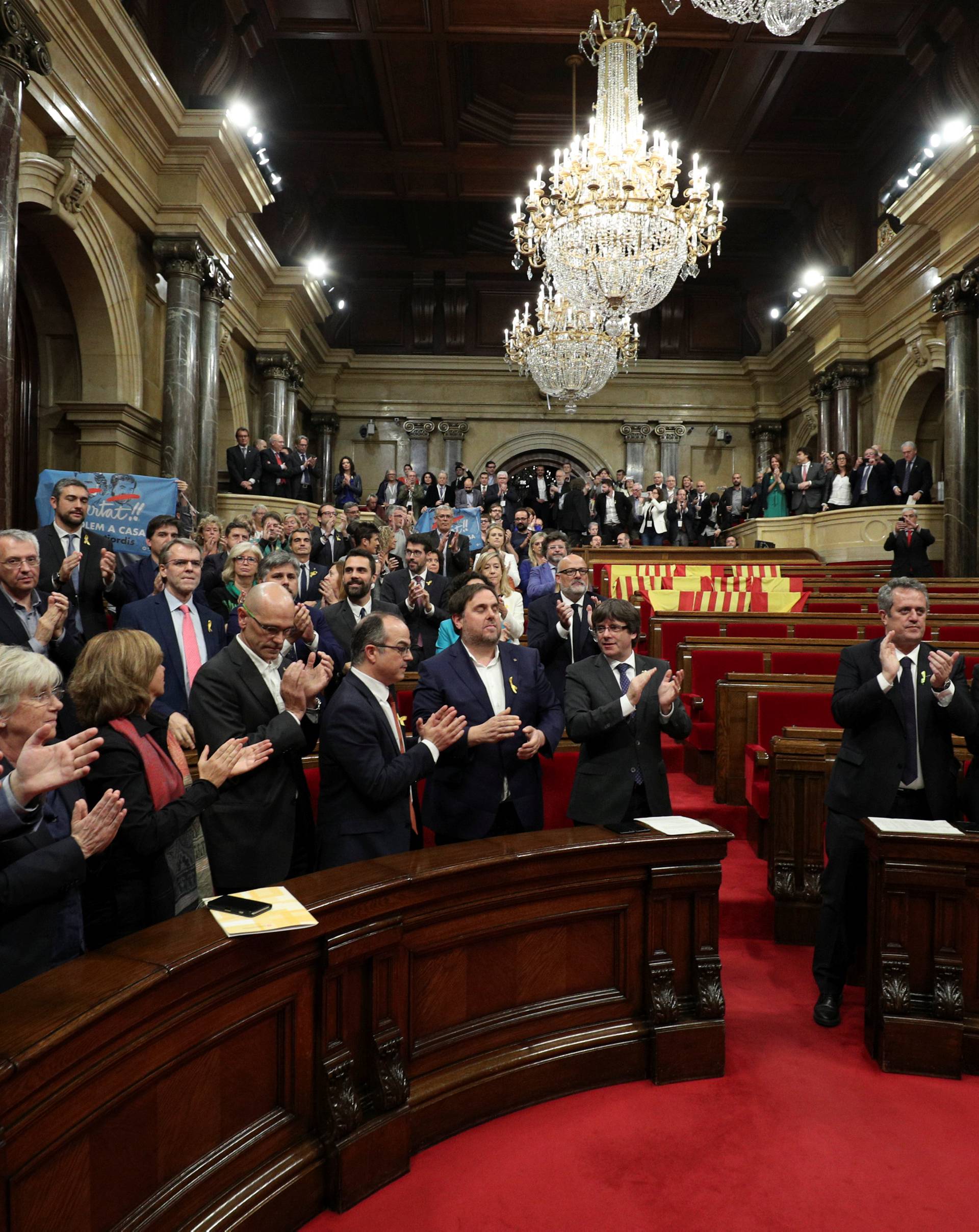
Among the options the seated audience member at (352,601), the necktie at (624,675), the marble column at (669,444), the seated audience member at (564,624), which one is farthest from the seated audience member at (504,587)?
the marble column at (669,444)

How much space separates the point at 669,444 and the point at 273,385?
7000 mm

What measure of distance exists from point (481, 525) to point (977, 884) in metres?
7.68

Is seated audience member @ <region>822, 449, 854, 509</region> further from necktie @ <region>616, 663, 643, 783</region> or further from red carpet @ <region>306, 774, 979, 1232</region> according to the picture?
red carpet @ <region>306, 774, 979, 1232</region>

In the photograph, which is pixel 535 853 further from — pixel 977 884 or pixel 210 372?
pixel 210 372


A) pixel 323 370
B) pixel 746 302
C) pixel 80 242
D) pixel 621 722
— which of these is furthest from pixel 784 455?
pixel 621 722

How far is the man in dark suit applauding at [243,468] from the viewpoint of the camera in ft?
34.1

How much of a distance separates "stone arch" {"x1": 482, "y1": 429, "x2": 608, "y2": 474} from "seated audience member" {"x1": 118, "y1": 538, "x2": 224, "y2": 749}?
521 inches

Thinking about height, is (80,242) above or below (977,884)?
above

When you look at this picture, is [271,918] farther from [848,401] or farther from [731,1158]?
[848,401]

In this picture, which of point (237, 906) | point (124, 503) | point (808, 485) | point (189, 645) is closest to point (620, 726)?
point (237, 906)

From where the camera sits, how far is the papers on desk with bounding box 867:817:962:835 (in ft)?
8.09

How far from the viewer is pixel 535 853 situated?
224cm

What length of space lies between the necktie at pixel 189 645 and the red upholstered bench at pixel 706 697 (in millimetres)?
2266

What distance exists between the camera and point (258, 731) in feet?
Answer: 7.37
